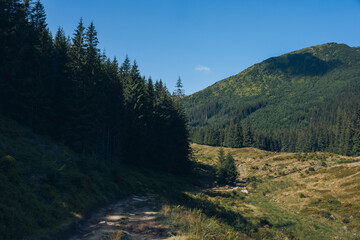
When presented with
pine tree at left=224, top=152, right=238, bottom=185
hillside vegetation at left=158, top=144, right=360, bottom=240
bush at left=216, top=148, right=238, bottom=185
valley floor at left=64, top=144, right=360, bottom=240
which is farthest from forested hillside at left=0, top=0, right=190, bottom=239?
pine tree at left=224, top=152, right=238, bottom=185

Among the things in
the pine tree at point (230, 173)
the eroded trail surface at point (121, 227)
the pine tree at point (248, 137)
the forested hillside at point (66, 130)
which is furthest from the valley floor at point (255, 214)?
the pine tree at point (248, 137)

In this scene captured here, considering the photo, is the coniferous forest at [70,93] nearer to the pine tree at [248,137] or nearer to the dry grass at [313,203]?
the dry grass at [313,203]

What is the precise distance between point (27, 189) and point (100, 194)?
7484 mm

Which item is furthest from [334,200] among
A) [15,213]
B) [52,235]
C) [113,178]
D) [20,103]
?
[20,103]

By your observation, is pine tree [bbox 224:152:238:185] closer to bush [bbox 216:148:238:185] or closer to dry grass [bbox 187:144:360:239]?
bush [bbox 216:148:238:185]

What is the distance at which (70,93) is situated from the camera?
31.1 meters

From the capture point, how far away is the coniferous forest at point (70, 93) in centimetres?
2678

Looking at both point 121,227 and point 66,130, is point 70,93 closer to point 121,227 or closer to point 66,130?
point 66,130

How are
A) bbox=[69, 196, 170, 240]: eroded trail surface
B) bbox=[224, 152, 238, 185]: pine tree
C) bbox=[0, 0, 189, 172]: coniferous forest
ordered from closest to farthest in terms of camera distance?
1. bbox=[69, 196, 170, 240]: eroded trail surface
2. bbox=[0, 0, 189, 172]: coniferous forest
3. bbox=[224, 152, 238, 185]: pine tree

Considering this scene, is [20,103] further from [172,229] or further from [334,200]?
[334,200]

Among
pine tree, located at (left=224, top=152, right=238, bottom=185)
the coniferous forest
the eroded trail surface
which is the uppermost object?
the coniferous forest

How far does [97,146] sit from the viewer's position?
1547 inches

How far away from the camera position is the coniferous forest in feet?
87.9

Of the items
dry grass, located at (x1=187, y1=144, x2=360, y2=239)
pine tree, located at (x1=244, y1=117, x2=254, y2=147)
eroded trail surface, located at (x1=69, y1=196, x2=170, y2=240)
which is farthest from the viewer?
pine tree, located at (x1=244, y1=117, x2=254, y2=147)
